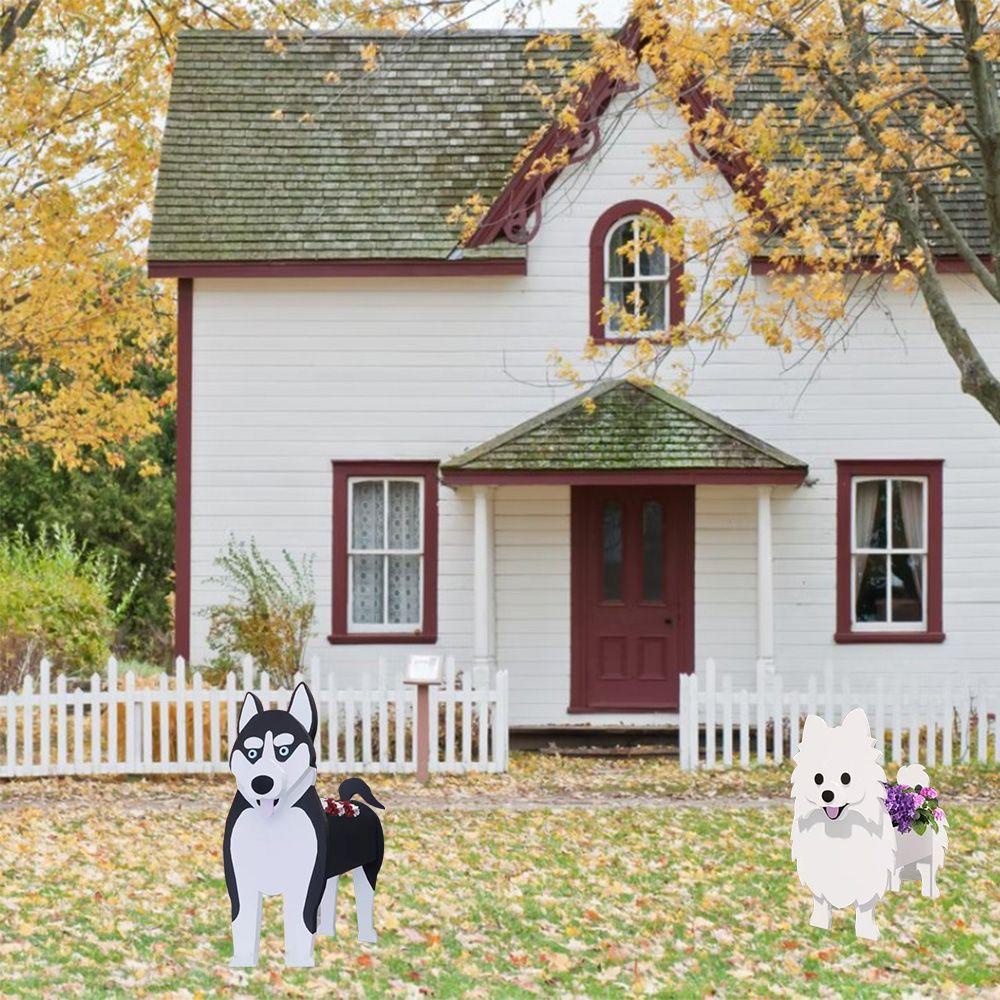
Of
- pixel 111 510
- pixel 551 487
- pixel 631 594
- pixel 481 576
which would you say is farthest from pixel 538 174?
pixel 111 510

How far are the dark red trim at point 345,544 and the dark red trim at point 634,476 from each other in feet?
3.68

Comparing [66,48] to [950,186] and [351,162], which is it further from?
[950,186]

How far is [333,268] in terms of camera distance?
18828 mm

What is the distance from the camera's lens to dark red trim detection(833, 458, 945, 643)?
749 inches

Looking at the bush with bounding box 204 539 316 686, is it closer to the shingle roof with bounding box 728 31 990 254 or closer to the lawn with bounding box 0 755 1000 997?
the lawn with bounding box 0 755 1000 997

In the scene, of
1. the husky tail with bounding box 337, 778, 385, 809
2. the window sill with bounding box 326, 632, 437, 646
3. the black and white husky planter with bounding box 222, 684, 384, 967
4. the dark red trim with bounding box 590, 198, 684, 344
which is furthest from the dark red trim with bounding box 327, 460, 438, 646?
the black and white husky planter with bounding box 222, 684, 384, 967

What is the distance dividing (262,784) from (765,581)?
11.3m

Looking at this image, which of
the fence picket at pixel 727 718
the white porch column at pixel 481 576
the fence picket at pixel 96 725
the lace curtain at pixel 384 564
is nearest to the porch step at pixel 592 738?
the white porch column at pixel 481 576

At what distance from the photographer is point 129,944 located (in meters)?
8.79

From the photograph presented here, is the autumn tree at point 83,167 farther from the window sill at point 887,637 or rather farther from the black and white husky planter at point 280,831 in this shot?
the black and white husky planter at point 280,831

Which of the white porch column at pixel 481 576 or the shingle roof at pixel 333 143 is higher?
the shingle roof at pixel 333 143

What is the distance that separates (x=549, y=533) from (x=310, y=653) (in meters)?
2.96

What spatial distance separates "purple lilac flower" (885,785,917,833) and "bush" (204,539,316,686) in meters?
9.97

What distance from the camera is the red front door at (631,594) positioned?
1900 centimetres
